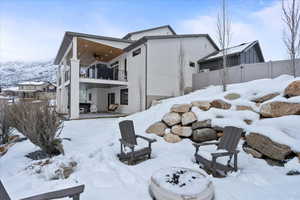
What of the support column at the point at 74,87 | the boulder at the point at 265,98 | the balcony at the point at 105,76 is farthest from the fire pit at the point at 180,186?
the balcony at the point at 105,76

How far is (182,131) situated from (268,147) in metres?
2.32

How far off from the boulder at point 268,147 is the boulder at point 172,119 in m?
2.18

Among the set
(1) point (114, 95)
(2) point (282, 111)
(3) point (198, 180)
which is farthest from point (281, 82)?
(1) point (114, 95)

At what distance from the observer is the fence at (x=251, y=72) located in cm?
887

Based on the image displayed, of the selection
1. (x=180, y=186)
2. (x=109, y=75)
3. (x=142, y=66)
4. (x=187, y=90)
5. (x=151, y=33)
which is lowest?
(x=180, y=186)

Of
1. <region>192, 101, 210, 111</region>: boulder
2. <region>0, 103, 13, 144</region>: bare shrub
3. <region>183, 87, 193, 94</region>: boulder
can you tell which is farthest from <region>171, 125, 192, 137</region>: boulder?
<region>183, 87, 193, 94</region>: boulder

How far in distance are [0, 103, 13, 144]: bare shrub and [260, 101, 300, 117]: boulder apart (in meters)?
7.78

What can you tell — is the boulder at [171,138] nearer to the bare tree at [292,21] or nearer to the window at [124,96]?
the bare tree at [292,21]

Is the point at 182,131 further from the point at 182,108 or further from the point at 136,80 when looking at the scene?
the point at 136,80

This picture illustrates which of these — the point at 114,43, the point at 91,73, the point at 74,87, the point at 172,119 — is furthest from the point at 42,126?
the point at 91,73

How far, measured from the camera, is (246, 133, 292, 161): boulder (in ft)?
11.0

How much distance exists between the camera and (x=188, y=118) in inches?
215

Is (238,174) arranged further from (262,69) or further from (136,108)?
(136,108)

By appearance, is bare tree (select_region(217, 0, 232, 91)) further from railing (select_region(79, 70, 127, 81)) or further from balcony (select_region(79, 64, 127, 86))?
railing (select_region(79, 70, 127, 81))
